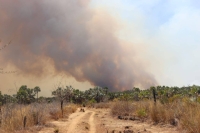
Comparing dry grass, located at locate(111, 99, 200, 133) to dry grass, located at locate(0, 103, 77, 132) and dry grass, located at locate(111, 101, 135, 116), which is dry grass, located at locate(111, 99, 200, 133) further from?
dry grass, located at locate(0, 103, 77, 132)

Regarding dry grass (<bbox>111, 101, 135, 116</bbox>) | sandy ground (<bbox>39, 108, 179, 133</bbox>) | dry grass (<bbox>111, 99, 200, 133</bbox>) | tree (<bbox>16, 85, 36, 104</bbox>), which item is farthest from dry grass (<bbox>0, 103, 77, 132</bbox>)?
tree (<bbox>16, 85, 36, 104</bbox>)

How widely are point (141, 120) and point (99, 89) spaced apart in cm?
7154

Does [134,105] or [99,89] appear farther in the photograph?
[99,89]

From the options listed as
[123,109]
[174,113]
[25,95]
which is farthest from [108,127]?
[25,95]

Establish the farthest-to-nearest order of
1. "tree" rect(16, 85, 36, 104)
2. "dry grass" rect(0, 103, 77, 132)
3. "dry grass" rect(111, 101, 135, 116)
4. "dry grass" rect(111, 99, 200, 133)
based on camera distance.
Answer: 1. "tree" rect(16, 85, 36, 104)
2. "dry grass" rect(111, 101, 135, 116)
3. "dry grass" rect(0, 103, 77, 132)
4. "dry grass" rect(111, 99, 200, 133)

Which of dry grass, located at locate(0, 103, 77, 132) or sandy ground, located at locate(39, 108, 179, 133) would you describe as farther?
sandy ground, located at locate(39, 108, 179, 133)

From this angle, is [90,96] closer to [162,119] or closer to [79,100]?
[79,100]

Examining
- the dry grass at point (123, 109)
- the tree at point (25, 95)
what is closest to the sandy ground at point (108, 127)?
the dry grass at point (123, 109)

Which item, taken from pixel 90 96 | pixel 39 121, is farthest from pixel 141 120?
pixel 90 96

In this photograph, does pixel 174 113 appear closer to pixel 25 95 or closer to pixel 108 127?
pixel 108 127

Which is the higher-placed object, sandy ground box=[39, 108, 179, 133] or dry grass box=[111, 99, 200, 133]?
dry grass box=[111, 99, 200, 133]

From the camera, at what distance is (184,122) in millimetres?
10875

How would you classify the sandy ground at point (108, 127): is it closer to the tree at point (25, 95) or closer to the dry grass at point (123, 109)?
the dry grass at point (123, 109)

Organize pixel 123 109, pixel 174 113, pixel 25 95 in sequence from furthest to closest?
pixel 25 95, pixel 123 109, pixel 174 113
